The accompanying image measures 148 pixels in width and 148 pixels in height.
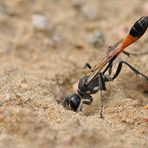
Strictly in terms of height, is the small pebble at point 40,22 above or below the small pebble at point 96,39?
above

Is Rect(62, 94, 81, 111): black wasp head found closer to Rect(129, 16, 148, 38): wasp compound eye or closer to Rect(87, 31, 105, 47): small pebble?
Rect(129, 16, 148, 38): wasp compound eye

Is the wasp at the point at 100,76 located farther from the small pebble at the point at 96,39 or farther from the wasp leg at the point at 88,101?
the small pebble at the point at 96,39

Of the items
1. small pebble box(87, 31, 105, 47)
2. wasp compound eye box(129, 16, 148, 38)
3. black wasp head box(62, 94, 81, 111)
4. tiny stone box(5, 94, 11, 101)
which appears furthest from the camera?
small pebble box(87, 31, 105, 47)

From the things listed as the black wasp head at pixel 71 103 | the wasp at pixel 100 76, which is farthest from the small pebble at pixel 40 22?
the black wasp head at pixel 71 103

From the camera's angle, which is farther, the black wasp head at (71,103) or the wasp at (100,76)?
the black wasp head at (71,103)

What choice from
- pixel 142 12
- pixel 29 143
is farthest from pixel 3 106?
pixel 142 12

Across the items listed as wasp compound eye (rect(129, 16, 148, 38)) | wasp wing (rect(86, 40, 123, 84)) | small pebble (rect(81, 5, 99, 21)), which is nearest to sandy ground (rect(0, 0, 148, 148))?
small pebble (rect(81, 5, 99, 21))
